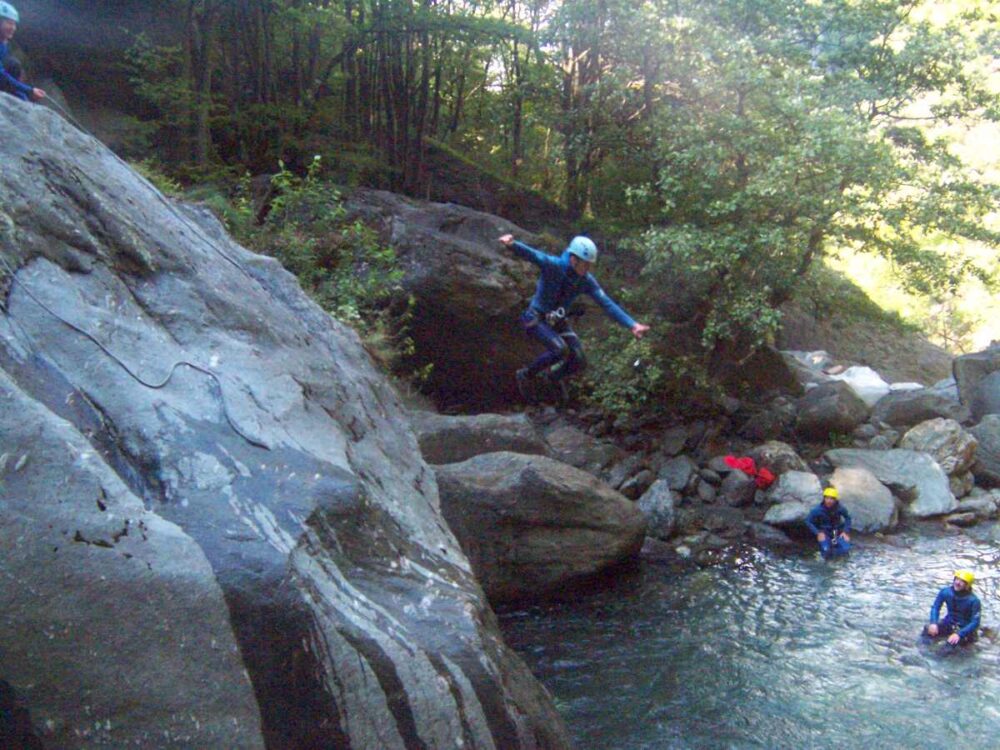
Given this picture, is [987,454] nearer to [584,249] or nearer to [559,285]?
[559,285]

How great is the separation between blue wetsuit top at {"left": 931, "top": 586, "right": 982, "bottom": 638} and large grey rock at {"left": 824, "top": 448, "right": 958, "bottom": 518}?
16.0ft

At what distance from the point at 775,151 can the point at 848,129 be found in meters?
1.18

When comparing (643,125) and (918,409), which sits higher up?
(643,125)

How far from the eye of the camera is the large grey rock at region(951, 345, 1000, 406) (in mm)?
16578

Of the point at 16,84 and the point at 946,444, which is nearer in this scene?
the point at 16,84

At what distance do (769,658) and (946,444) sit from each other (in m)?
7.68

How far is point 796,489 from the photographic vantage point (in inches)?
521

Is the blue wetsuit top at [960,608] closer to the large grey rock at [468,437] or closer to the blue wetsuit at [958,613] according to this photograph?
the blue wetsuit at [958,613]

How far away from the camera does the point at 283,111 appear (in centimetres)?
1667

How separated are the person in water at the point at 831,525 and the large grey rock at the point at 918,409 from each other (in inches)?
192

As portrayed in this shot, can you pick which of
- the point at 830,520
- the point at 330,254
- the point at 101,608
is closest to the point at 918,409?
the point at 830,520

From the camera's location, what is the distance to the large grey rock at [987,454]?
47.8ft

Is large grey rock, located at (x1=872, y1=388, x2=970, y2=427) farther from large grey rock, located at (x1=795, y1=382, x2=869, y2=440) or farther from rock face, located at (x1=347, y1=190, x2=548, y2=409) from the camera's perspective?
rock face, located at (x1=347, y1=190, x2=548, y2=409)

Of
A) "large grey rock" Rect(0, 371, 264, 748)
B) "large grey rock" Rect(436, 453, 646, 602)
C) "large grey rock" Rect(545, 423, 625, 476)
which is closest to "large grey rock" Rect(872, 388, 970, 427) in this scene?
"large grey rock" Rect(545, 423, 625, 476)
